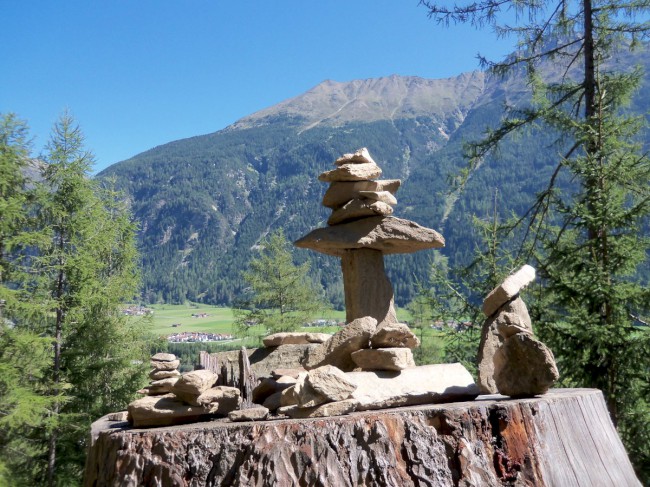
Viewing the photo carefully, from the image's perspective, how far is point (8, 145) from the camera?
1431 cm

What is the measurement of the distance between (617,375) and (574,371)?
1.98 feet

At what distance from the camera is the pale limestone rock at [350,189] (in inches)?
262

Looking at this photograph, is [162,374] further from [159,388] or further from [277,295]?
[277,295]

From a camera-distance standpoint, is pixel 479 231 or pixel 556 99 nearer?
pixel 556 99

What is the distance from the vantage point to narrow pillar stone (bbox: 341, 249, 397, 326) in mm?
6789

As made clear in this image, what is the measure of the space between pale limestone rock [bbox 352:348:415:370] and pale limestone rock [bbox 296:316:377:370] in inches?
9.4

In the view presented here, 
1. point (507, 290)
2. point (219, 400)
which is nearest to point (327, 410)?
point (219, 400)

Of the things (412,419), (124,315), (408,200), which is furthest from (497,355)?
Result: (408,200)

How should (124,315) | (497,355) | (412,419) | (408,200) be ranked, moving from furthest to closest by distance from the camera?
(408,200) < (124,315) < (497,355) < (412,419)

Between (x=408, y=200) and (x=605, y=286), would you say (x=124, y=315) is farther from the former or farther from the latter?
(x=408, y=200)

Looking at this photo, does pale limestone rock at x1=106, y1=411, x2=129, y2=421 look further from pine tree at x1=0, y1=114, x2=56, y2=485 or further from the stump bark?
pine tree at x1=0, y1=114, x2=56, y2=485

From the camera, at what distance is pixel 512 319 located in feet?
14.6

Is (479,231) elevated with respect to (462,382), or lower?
elevated

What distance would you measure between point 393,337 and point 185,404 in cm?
167
